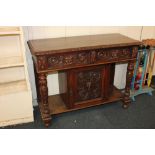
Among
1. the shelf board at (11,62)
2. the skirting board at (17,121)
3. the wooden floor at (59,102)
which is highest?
the shelf board at (11,62)

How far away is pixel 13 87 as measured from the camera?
211 centimetres

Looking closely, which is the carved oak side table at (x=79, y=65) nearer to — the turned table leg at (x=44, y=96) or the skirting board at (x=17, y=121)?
the turned table leg at (x=44, y=96)

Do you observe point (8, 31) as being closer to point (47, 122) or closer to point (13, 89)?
point (13, 89)

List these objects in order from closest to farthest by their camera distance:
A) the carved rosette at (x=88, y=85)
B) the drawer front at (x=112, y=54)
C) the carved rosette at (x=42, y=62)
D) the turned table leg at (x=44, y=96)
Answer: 1. the carved rosette at (x=42, y=62)
2. the turned table leg at (x=44, y=96)
3. the drawer front at (x=112, y=54)
4. the carved rosette at (x=88, y=85)

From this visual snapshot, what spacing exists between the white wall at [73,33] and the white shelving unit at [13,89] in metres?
0.16

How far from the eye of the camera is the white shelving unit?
2004 mm

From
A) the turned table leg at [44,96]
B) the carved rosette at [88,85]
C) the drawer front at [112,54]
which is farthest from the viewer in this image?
the carved rosette at [88,85]

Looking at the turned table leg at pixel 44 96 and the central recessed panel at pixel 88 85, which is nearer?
the turned table leg at pixel 44 96

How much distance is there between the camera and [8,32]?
1754 millimetres

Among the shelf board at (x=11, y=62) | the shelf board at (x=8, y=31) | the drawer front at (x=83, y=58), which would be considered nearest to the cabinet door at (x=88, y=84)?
the drawer front at (x=83, y=58)

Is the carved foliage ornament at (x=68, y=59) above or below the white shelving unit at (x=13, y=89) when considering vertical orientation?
above

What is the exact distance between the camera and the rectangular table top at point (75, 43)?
5.77 feet
